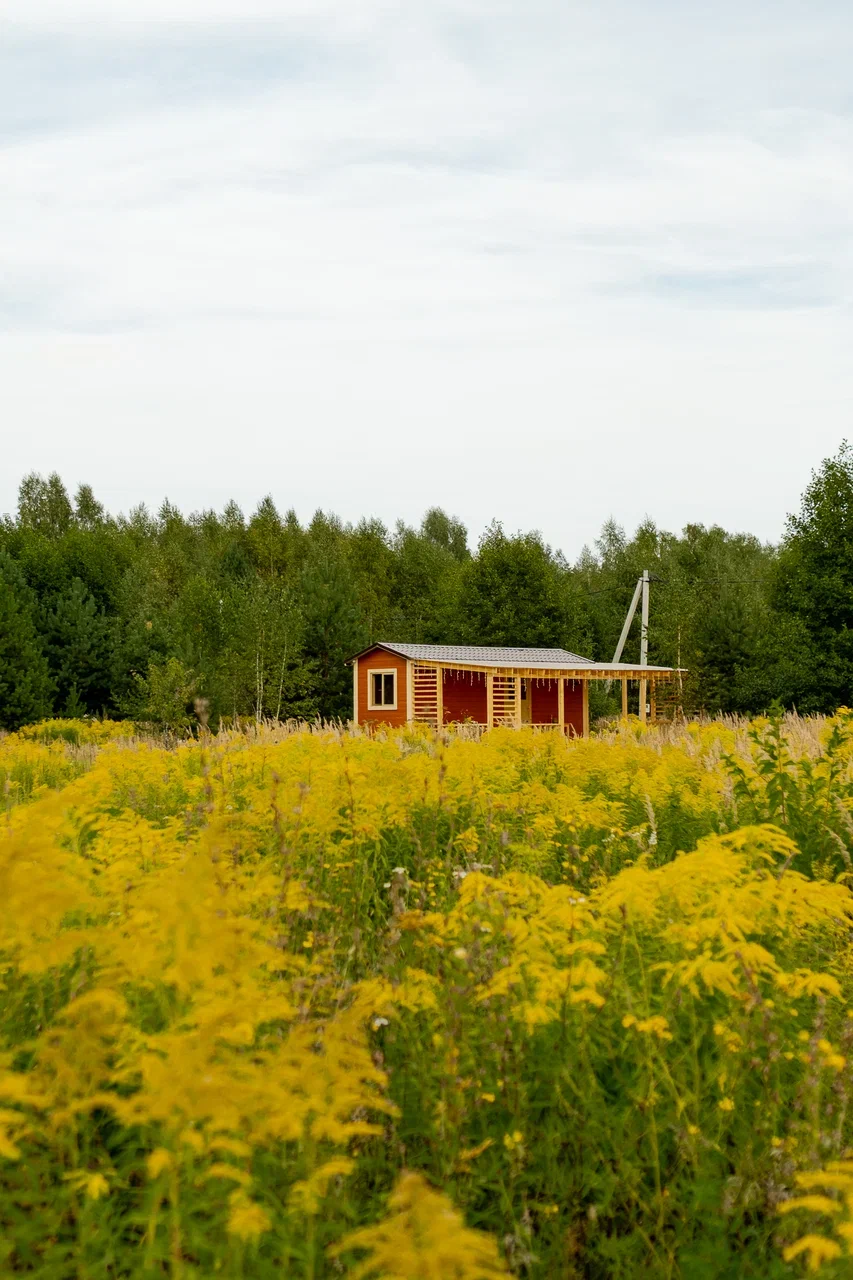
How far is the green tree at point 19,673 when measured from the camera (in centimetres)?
3181

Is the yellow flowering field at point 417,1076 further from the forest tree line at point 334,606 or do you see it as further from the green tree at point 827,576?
the green tree at point 827,576

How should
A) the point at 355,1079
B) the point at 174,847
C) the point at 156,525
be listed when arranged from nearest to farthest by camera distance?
1. the point at 355,1079
2. the point at 174,847
3. the point at 156,525

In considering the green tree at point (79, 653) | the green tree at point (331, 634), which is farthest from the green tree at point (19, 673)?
the green tree at point (331, 634)

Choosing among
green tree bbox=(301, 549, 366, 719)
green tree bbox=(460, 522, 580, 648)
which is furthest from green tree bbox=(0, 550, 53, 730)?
green tree bbox=(460, 522, 580, 648)

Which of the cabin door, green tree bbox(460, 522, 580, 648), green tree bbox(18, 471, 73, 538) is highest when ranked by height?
green tree bbox(18, 471, 73, 538)

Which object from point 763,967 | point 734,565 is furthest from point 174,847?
point 734,565

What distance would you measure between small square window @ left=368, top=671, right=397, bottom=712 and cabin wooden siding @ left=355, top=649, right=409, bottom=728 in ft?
0.46

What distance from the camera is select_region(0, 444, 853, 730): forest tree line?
30.8 metres

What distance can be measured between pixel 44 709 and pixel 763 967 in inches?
1276

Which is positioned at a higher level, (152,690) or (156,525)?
(156,525)

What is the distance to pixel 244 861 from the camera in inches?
175

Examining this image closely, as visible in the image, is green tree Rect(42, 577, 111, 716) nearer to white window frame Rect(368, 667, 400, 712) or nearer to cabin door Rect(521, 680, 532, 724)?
white window frame Rect(368, 667, 400, 712)

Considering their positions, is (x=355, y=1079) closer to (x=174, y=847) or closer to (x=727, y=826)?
(x=174, y=847)

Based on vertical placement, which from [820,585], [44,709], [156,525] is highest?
[156,525]
